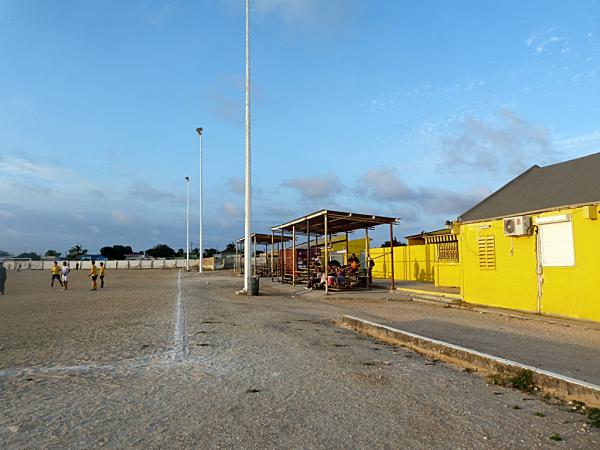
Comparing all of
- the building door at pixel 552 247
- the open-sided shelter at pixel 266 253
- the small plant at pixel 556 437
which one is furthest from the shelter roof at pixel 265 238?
the small plant at pixel 556 437

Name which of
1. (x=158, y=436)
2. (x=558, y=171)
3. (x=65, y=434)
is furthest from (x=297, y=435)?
(x=558, y=171)

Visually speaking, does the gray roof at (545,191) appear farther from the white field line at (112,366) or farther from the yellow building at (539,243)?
the white field line at (112,366)

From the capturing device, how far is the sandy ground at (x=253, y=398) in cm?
386

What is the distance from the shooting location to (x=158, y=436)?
3.88 m

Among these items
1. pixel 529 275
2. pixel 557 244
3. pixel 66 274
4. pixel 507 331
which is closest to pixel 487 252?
pixel 529 275

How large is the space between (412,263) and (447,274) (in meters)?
6.64

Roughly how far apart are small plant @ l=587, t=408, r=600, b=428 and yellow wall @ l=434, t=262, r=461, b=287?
1550 centimetres

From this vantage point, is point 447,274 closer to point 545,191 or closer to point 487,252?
point 487,252

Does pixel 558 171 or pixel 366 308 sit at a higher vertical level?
pixel 558 171

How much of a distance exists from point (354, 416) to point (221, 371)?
2.42 m

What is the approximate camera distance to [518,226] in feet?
40.9

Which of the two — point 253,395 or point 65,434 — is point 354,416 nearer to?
point 253,395

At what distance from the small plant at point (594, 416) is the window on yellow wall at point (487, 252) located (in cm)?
974

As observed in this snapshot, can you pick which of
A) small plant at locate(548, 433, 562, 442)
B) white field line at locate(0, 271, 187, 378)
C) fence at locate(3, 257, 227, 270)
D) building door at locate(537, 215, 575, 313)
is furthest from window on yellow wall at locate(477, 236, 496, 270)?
fence at locate(3, 257, 227, 270)
